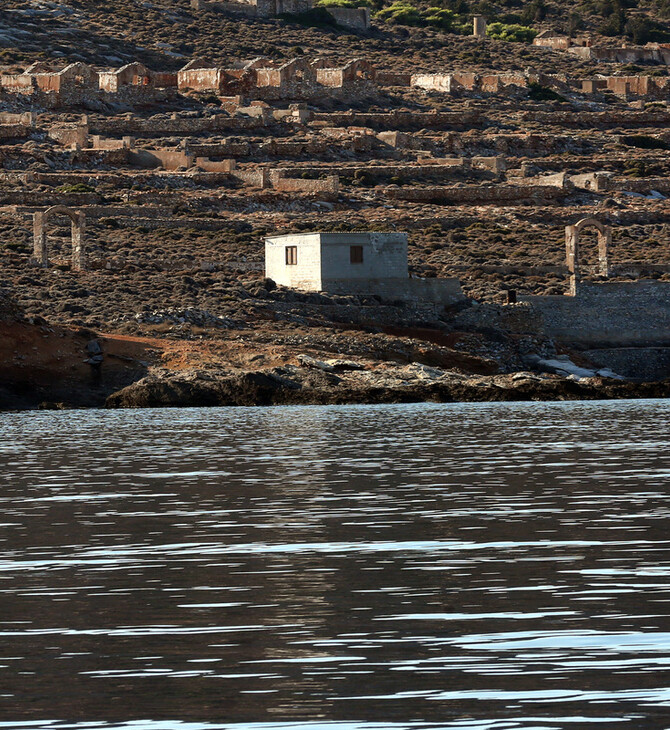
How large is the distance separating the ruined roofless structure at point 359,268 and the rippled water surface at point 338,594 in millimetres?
33545

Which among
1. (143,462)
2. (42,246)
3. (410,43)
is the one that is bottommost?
(143,462)

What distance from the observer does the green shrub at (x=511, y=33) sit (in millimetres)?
159250

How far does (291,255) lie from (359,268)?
3.02 meters

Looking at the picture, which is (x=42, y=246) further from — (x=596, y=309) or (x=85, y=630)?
(x=85, y=630)

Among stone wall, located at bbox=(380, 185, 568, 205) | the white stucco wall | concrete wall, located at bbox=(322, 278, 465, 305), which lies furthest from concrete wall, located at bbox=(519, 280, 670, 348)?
stone wall, located at bbox=(380, 185, 568, 205)

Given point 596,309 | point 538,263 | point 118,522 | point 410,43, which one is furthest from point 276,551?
point 410,43

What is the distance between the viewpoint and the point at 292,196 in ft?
289

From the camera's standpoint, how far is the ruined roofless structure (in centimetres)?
6056

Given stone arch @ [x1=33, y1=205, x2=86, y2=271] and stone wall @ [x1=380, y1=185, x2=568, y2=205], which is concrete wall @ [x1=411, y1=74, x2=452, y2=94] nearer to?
A: stone wall @ [x1=380, y1=185, x2=568, y2=205]

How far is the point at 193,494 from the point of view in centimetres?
2177

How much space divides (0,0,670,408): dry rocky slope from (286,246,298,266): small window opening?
1.75 meters

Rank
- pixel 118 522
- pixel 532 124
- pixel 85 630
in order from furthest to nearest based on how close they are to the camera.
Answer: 1. pixel 532 124
2. pixel 118 522
3. pixel 85 630

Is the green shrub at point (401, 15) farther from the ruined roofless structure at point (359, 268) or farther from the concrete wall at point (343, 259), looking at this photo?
the concrete wall at point (343, 259)

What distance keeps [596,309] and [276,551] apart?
47989 millimetres
